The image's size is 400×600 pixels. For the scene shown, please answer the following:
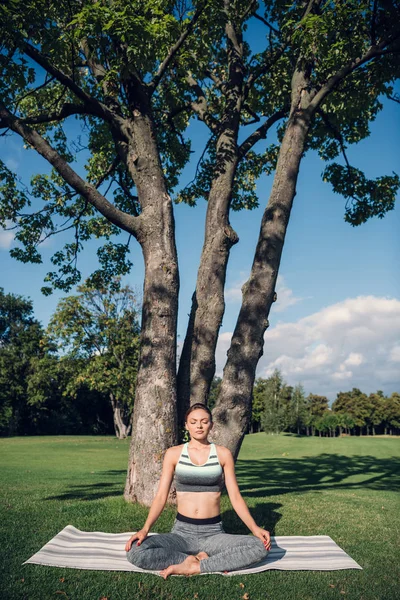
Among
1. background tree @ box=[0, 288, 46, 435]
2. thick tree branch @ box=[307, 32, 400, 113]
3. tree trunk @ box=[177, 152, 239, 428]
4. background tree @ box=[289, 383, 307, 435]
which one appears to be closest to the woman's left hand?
tree trunk @ box=[177, 152, 239, 428]

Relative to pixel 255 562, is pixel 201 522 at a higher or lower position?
higher

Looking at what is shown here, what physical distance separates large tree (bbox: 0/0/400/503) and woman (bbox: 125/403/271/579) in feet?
7.69

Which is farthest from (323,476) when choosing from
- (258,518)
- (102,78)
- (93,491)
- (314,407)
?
(314,407)

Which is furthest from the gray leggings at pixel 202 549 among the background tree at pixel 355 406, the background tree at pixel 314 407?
the background tree at pixel 355 406

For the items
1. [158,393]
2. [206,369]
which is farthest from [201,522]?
[206,369]

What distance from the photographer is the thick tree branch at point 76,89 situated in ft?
28.8

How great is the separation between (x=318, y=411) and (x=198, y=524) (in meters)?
77.9

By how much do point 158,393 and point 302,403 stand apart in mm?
58604

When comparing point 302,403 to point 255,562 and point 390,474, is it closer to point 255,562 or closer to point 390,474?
point 390,474

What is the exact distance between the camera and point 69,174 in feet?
27.7

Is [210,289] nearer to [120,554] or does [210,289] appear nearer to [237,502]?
[237,502]

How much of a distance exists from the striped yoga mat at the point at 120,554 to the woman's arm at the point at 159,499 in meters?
Result: 0.32

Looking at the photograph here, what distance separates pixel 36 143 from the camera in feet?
27.9

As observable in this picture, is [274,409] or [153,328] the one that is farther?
[274,409]
